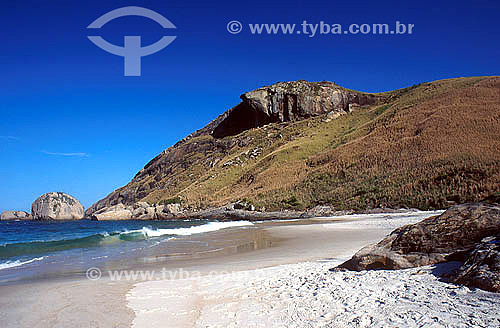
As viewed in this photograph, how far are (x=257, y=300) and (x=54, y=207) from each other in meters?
88.1

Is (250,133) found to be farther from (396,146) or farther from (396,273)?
(396,273)

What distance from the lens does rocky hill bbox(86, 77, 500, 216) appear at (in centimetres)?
3177

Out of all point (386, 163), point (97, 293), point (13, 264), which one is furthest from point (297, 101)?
point (97, 293)

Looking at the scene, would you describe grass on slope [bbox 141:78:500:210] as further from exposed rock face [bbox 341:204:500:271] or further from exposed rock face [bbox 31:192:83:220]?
exposed rock face [bbox 31:192:83:220]

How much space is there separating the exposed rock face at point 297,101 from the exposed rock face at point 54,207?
55.1 meters

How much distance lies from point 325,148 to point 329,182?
21710mm

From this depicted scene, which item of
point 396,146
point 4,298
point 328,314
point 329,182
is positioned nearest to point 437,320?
point 328,314

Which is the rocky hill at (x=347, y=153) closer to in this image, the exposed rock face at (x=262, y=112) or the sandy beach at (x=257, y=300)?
the exposed rock face at (x=262, y=112)

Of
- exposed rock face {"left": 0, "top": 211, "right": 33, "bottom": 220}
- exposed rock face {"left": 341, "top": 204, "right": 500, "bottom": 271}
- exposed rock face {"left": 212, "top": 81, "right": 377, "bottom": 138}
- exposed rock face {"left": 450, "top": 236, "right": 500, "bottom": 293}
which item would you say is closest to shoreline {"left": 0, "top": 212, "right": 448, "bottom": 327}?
exposed rock face {"left": 341, "top": 204, "right": 500, "bottom": 271}

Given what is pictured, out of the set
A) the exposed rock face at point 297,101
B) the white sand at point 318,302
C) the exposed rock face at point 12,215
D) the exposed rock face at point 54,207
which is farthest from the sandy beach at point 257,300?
the exposed rock face at point 12,215

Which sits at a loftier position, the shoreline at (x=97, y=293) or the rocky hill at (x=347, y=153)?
the rocky hill at (x=347, y=153)

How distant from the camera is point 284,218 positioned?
3684 centimetres

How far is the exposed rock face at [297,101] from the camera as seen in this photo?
9431 cm

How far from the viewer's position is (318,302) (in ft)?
16.7
